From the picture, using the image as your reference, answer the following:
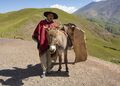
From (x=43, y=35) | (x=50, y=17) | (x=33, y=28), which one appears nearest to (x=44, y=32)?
(x=43, y=35)

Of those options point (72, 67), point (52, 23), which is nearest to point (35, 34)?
point (52, 23)

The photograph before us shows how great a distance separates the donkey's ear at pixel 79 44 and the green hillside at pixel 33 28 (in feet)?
46.4

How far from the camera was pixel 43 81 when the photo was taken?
582 inches

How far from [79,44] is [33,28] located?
2515 inches

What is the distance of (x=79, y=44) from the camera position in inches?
691

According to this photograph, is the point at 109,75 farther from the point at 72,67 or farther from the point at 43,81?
the point at 43,81

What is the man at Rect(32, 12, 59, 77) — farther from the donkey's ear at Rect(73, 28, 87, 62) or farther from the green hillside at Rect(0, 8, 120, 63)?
the green hillside at Rect(0, 8, 120, 63)

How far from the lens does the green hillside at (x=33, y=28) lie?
66.3 meters

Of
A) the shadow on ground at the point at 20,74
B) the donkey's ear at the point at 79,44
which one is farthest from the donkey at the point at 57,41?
the donkey's ear at the point at 79,44

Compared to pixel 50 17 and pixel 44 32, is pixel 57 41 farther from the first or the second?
pixel 50 17

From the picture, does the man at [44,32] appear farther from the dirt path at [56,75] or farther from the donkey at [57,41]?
the dirt path at [56,75]

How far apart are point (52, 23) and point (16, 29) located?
65959 mm

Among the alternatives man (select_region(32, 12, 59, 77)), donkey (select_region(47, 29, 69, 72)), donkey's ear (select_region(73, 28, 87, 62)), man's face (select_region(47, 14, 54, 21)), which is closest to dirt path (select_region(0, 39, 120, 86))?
donkey's ear (select_region(73, 28, 87, 62))

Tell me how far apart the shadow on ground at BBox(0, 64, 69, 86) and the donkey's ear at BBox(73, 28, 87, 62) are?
6.80 feet
